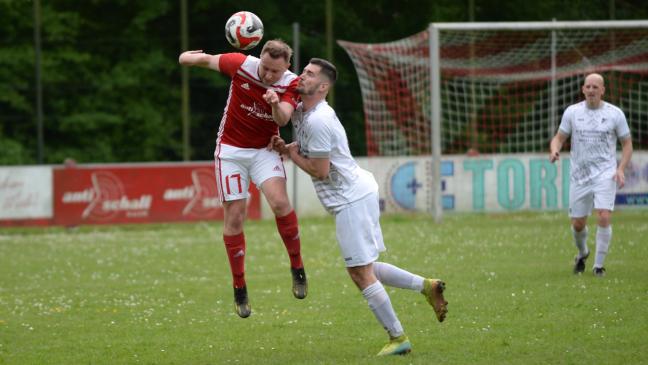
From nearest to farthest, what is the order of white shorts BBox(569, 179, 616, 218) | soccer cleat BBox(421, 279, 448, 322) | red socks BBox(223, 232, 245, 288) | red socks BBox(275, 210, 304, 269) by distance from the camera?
soccer cleat BBox(421, 279, 448, 322) < red socks BBox(223, 232, 245, 288) < red socks BBox(275, 210, 304, 269) < white shorts BBox(569, 179, 616, 218)

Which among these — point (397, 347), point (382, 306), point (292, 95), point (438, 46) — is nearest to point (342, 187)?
point (292, 95)

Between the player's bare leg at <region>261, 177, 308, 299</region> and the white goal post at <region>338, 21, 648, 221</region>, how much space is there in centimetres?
1198

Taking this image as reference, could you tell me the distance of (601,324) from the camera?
997 cm

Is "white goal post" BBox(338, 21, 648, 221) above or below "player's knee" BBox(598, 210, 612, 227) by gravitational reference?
above

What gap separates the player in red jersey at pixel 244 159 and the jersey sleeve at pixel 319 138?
807 millimetres

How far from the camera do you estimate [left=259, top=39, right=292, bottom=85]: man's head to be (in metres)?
9.07

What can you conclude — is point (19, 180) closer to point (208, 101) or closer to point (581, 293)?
point (208, 101)

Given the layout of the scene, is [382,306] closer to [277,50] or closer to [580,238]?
[277,50]

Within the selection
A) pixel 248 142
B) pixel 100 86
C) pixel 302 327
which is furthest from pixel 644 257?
pixel 100 86

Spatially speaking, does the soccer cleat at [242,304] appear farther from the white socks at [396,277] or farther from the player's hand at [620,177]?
the player's hand at [620,177]

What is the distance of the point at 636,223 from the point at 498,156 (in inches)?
181

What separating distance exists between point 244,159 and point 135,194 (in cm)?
1518

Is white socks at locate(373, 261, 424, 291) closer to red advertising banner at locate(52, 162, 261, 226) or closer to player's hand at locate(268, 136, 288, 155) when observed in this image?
player's hand at locate(268, 136, 288, 155)

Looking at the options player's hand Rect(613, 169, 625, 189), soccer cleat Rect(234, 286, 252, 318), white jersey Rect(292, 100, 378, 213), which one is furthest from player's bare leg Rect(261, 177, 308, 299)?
player's hand Rect(613, 169, 625, 189)
